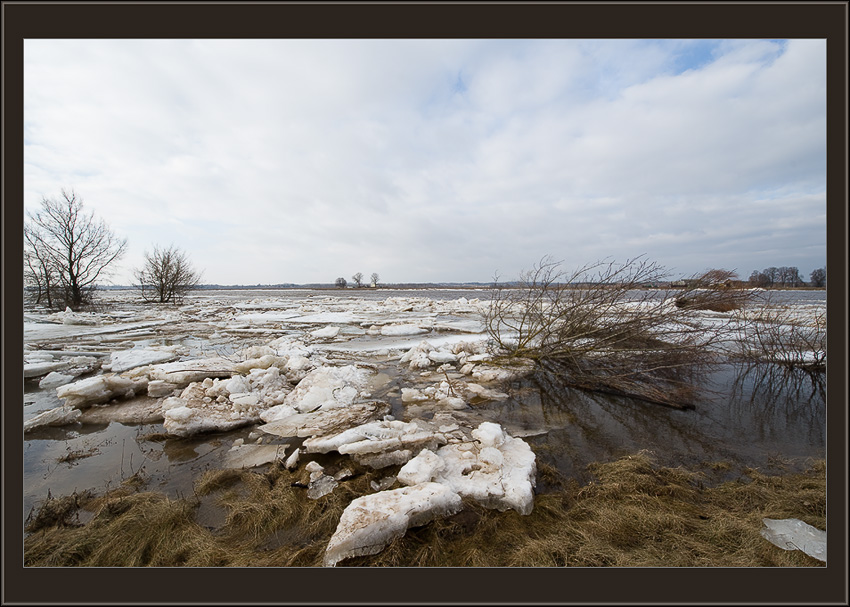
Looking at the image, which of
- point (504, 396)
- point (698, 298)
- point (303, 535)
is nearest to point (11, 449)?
point (303, 535)

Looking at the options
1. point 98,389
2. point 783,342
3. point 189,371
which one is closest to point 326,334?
point 189,371

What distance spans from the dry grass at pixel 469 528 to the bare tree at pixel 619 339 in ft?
10.5

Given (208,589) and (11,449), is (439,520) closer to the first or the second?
(208,589)

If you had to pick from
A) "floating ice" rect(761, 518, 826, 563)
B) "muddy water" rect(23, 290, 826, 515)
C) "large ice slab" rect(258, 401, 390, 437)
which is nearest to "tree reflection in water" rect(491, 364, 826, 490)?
"muddy water" rect(23, 290, 826, 515)

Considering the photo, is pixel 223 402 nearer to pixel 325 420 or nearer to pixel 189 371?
pixel 189 371

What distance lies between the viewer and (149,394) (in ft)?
17.5

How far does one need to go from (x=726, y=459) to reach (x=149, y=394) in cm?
917

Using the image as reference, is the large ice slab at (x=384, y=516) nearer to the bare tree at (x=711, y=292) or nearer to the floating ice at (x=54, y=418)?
the floating ice at (x=54, y=418)

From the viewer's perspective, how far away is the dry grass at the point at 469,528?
2.16 meters

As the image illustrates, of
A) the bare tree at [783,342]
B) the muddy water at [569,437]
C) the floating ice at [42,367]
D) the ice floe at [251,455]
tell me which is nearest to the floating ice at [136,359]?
the floating ice at [42,367]

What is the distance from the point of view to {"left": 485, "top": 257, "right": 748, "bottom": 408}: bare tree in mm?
6230

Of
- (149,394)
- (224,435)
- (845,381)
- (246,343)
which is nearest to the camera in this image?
(845,381)

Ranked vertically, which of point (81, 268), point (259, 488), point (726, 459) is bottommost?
point (726, 459)

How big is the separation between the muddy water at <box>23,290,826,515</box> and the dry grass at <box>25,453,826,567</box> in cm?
44
